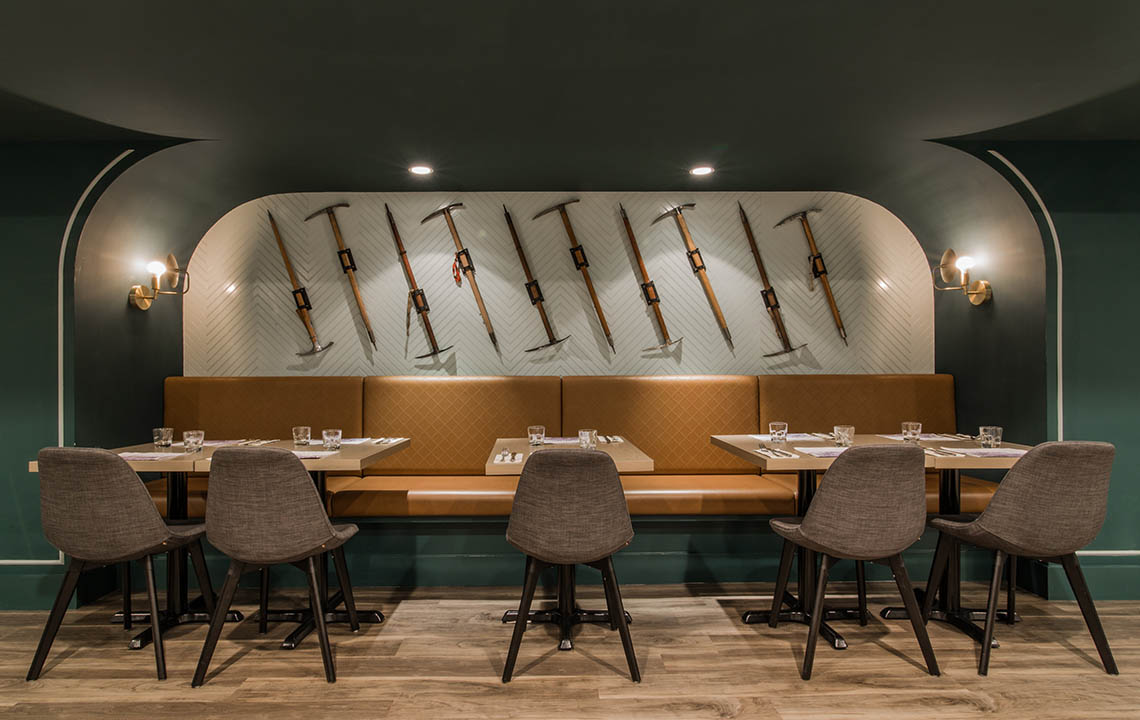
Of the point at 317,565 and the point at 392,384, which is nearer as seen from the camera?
the point at 317,565

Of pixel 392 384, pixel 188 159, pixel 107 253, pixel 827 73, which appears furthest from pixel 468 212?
pixel 827 73

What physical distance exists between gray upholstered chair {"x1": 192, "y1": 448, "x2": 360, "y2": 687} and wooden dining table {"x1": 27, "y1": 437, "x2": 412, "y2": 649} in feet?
0.80

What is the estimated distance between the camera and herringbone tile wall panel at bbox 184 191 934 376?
4.49m

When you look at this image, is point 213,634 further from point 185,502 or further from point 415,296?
point 415,296

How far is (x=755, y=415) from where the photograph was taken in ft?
13.8

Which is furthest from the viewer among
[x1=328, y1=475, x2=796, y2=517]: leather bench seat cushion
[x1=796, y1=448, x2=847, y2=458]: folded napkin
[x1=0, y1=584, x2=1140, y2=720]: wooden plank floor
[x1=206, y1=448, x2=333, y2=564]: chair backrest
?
[x1=328, y1=475, x2=796, y2=517]: leather bench seat cushion

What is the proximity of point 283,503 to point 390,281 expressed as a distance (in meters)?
2.35

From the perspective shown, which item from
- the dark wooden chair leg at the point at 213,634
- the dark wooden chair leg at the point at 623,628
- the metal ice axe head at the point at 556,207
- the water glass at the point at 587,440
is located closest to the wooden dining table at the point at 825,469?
the water glass at the point at 587,440

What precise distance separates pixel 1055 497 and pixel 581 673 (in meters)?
1.90

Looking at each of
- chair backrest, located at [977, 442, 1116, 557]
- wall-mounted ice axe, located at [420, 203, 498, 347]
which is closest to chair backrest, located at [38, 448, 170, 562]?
wall-mounted ice axe, located at [420, 203, 498, 347]

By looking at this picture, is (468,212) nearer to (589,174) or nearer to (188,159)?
(589,174)

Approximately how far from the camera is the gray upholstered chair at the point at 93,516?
8.02 feet

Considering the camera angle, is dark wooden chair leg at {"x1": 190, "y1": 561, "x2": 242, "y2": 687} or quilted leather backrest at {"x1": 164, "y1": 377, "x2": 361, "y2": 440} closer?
dark wooden chair leg at {"x1": 190, "y1": 561, "x2": 242, "y2": 687}

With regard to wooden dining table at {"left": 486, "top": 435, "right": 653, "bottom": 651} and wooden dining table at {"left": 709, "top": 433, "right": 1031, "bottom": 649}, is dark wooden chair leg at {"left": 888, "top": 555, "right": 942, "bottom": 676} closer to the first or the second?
wooden dining table at {"left": 709, "top": 433, "right": 1031, "bottom": 649}
